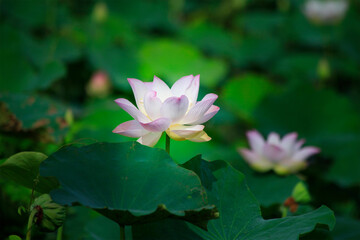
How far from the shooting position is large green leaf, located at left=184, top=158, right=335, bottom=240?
62cm

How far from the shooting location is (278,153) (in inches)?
45.3

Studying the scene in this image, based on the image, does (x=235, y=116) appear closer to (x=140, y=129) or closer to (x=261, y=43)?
(x=261, y=43)

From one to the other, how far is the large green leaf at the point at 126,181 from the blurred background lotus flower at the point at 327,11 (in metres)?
2.47

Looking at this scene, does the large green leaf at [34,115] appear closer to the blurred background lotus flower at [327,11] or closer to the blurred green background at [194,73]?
the blurred green background at [194,73]

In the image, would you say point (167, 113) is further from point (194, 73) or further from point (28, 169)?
point (194, 73)

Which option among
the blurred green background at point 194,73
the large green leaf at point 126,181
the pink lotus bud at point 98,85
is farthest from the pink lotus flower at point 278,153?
the pink lotus bud at point 98,85

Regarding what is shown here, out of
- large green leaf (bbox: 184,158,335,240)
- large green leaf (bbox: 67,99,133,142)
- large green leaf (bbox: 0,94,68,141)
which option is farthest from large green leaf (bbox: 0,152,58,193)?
large green leaf (bbox: 67,99,133,142)

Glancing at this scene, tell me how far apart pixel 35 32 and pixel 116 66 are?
0.77 m

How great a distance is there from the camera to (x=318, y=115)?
195 centimetres

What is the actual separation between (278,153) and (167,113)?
615mm

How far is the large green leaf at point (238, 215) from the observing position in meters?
0.62

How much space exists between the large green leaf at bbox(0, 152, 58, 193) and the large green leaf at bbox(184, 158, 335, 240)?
0.22 metres

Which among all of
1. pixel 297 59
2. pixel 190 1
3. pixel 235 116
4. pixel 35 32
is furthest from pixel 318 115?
pixel 190 1

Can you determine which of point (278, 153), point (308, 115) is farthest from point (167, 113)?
point (308, 115)
